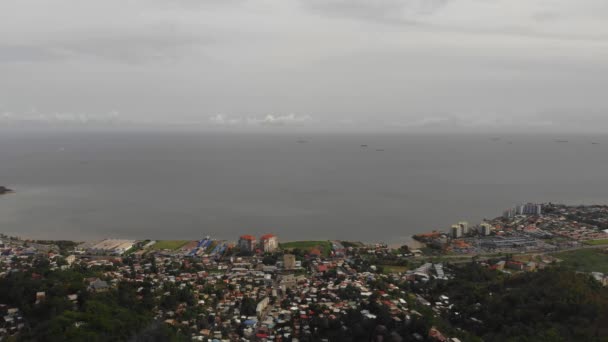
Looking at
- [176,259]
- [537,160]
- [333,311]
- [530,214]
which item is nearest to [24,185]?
[176,259]

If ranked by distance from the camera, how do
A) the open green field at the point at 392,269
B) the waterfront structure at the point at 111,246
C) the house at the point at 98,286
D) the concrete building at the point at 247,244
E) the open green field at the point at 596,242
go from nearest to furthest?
the house at the point at 98,286 → the open green field at the point at 392,269 → the waterfront structure at the point at 111,246 → the concrete building at the point at 247,244 → the open green field at the point at 596,242

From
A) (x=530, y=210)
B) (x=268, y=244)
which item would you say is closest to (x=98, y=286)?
(x=268, y=244)

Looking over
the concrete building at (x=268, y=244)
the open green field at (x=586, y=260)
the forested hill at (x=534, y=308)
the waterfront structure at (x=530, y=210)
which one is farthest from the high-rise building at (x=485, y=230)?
the concrete building at (x=268, y=244)

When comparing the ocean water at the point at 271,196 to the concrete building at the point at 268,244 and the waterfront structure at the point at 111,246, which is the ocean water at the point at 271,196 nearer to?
the waterfront structure at the point at 111,246

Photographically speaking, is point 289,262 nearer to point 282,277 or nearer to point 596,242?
point 282,277

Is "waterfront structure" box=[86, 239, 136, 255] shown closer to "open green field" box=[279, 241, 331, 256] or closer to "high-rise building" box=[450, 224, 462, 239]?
"open green field" box=[279, 241, 331, 256]

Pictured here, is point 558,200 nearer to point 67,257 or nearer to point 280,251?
point 280,251
